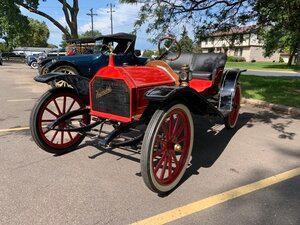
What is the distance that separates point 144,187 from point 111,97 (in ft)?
3.89

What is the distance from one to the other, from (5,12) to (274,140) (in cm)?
2506

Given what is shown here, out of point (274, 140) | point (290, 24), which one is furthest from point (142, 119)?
point (290, 24)

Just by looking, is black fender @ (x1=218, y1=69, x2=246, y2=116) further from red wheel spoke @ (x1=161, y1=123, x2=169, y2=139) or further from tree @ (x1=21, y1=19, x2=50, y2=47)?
tree @ (x1=21, y1=19, x2=50, y2=47)

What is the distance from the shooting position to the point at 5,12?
85.4ft

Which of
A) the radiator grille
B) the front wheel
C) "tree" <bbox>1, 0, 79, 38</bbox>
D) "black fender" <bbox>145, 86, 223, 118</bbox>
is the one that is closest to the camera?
the front wheel

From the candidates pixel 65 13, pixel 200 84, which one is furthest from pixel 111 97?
pixel 65 13

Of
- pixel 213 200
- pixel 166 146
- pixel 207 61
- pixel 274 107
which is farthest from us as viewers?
pixel 274 107

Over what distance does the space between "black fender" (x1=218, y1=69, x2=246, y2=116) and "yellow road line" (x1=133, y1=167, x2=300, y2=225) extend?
154 centimetres

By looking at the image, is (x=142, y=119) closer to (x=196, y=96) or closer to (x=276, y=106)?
(x=196, y=96)

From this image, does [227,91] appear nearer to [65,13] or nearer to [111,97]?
[111,97]

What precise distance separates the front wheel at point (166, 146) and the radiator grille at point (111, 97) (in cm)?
59

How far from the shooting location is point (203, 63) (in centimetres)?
679

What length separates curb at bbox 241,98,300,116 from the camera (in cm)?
812

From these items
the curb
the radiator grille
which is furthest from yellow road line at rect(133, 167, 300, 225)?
the curb
